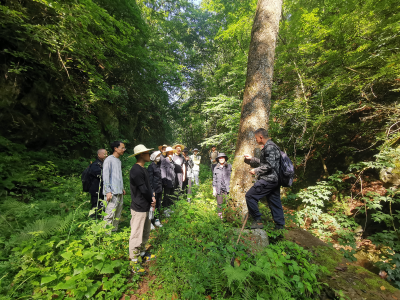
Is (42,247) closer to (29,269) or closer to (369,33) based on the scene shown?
(29,269)

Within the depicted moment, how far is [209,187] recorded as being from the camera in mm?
8242

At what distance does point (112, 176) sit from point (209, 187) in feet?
17.5

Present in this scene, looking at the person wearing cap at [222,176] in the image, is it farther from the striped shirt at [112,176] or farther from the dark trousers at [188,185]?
the striped shirt at [112,176]

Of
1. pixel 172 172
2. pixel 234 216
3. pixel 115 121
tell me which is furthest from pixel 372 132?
pixel 115 121

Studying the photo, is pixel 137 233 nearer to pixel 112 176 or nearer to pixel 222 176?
pixel 112 176

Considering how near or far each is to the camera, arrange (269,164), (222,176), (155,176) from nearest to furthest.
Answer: (269,164)
(155,176)
(222,176)

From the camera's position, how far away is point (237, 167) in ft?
11.8

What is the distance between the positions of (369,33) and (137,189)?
7.83 m

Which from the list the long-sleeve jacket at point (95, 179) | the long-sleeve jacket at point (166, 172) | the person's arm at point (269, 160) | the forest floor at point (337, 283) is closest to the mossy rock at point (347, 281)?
the forest floor at point (337, 283)

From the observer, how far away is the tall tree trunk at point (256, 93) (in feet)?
11.6

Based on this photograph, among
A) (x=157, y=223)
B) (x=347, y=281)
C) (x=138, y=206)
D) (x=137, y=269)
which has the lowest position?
(x=157, y=223)

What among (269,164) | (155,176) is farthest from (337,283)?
(155,176)

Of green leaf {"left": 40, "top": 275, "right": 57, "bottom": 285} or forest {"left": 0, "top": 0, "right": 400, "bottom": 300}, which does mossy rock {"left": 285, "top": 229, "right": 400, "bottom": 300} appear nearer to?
forest {"left": 0, "top": 0, "right": 400, "bottom": 300}

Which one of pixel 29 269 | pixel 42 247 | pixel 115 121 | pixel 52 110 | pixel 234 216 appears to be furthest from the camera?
pixel 115 121
